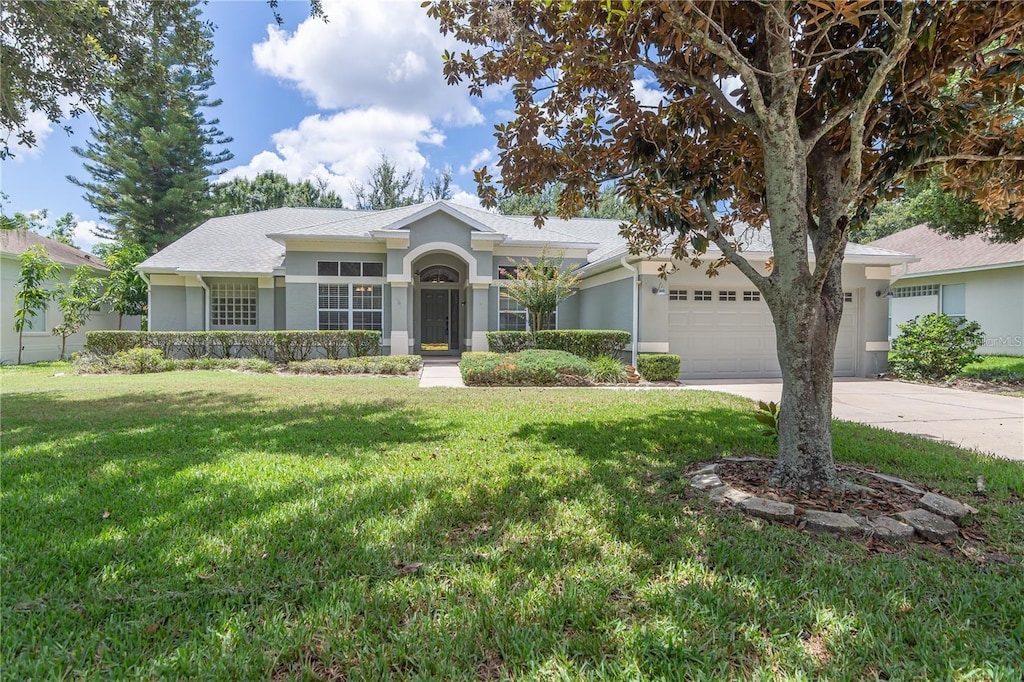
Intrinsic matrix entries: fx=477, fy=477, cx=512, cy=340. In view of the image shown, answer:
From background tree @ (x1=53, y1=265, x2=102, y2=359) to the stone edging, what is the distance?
21522 mm

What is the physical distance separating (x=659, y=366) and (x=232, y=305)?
1429 cm

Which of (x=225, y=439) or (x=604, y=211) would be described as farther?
(x=604, y=211)

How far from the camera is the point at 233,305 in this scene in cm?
1653

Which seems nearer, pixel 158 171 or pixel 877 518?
pixel 877 518

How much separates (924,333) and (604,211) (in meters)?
27.6

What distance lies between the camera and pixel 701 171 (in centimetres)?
516

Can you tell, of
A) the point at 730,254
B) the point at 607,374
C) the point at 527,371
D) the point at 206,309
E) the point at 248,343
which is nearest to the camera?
the point at 730,254

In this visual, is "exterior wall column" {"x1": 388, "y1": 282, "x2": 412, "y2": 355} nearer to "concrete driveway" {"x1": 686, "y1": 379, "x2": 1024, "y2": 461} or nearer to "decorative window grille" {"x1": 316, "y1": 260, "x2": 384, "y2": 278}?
"decorative window grille" {"x1": 316, "y1": 260, "x2": 384, "y2": 278}

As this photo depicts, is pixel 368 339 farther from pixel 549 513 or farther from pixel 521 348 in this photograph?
pixel 549 513

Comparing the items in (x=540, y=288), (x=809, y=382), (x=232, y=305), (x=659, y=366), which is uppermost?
(x=540, y=288)

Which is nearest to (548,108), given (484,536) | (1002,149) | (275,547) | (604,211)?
(1002,149)

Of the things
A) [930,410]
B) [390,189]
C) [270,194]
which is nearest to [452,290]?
[930,410]

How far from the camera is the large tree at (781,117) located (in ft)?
11.8

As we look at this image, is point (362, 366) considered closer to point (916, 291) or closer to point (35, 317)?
point (35, 317)
